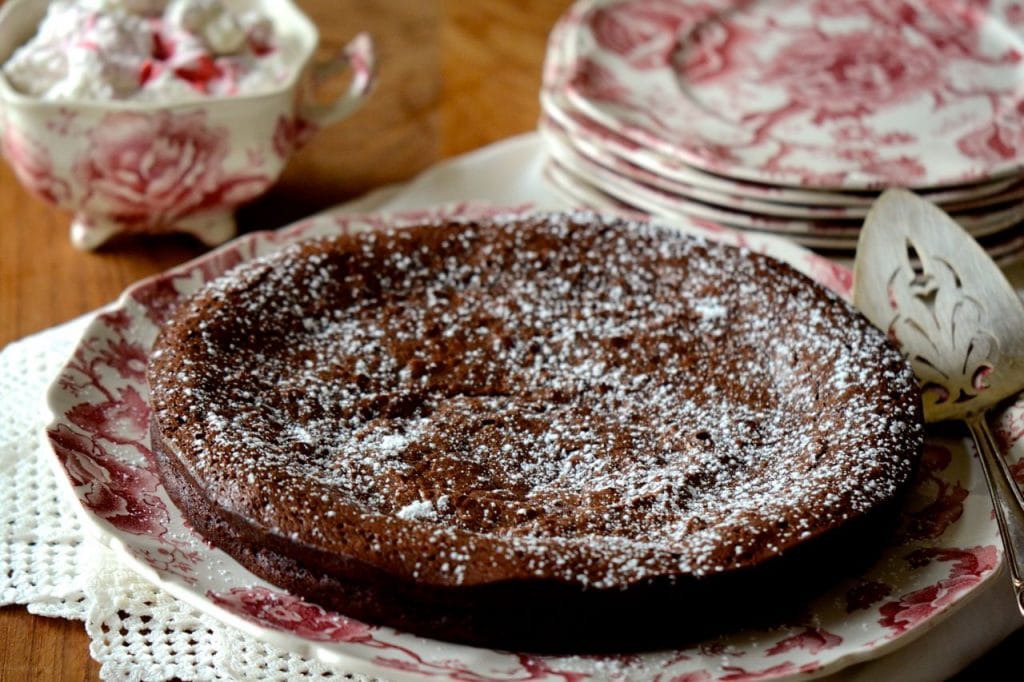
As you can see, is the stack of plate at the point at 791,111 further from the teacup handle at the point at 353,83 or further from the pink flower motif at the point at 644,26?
the teacup handle at the point at 353,83

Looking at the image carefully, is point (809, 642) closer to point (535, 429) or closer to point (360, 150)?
point (535, 429)

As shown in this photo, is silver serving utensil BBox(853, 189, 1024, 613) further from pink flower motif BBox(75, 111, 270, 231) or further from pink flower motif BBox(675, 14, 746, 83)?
pink flower motif BBox(75, 111, 270, 231)

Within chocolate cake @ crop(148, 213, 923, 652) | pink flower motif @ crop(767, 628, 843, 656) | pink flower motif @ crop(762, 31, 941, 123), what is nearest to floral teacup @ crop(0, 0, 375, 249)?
chocolate cake @ crop(148, 213, 923, 652)

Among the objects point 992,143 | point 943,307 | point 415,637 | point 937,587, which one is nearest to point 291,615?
point 415,637

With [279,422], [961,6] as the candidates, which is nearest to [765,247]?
[279,422]

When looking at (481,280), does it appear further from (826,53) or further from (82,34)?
(826,53)

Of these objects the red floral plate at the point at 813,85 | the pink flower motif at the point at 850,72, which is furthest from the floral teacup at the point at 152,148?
the pink flower motif at the point at 850,72
